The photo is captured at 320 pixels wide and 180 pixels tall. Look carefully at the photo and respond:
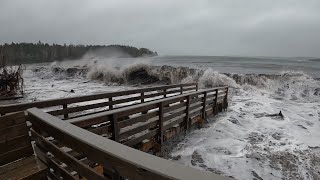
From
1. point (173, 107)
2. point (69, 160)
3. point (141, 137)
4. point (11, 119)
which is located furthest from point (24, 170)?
point (173, 107)

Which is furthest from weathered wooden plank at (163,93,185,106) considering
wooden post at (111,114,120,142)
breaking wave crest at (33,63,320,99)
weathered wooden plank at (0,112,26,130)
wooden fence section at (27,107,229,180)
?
breaking wave crest at (33,63,320,99)

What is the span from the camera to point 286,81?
23.1 m

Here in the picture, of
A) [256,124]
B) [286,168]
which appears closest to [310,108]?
[256,124]

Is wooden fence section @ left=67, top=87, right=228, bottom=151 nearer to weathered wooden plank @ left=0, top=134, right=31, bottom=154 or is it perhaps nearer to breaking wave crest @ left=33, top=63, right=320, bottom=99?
weathered wooden plank @ left=0, top=134, right=31, bottom=154

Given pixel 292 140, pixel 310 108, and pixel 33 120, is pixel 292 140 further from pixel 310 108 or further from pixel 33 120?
pixel 33 120

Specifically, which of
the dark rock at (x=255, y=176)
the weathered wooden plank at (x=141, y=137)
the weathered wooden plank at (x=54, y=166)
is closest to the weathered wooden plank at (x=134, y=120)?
the weathered wooden plank at (x=141, y=137)

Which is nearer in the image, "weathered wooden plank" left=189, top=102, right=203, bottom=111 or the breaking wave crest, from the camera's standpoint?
"weathered wooden plank" left=189, top=102, right=203, bottom=111

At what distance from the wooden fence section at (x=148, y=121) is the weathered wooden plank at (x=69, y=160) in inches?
19.3

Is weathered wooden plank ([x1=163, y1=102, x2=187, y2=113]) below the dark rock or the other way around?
the other way around

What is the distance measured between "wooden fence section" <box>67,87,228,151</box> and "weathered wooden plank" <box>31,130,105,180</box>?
0.49 meters

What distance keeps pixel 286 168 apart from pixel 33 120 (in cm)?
551

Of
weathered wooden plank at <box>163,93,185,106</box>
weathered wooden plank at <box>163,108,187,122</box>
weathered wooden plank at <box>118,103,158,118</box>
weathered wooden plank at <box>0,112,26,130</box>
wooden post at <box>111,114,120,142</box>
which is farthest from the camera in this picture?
weathered wooden plank at <box>163,108,187,122</box>

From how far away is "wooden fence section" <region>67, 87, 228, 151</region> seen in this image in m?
4.44

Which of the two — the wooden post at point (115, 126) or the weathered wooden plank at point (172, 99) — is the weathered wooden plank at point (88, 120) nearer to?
the wooden post at point (115, 126)
